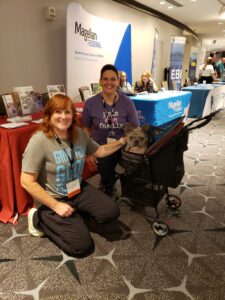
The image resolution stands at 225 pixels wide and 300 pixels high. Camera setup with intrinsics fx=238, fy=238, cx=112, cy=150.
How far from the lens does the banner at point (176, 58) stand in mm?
7189

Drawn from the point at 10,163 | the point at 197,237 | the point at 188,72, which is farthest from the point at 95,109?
the point at 188,72

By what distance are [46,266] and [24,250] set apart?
0.85 ft

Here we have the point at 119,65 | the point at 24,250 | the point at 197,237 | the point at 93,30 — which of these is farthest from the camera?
the point at 119,65

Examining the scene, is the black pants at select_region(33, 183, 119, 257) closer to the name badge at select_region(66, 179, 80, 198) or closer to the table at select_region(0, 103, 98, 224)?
the name badge at select_region(66, 179, 80, 198)

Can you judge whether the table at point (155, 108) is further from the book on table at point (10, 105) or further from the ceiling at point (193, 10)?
the ceiling at point (193, 10)

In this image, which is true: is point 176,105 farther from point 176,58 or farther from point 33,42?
point 176,58

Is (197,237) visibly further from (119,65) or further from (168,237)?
(119,65)

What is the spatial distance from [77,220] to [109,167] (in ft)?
2.27

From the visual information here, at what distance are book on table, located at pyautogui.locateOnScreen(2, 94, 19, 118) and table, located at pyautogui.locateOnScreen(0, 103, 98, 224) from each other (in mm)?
451

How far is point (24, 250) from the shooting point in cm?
181

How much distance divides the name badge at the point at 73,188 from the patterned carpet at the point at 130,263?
43cm

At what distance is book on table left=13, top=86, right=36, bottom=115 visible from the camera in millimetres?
2625

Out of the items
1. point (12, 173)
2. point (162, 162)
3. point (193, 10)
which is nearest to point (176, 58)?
point (193, 10)

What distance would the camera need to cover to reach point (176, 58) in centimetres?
746
